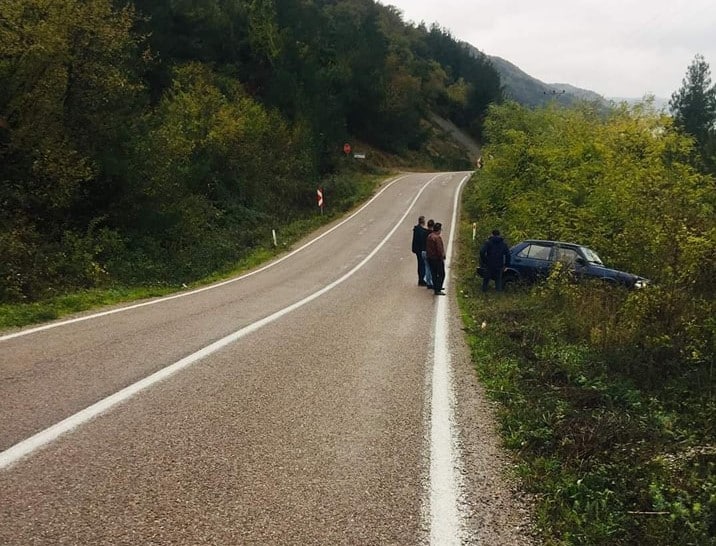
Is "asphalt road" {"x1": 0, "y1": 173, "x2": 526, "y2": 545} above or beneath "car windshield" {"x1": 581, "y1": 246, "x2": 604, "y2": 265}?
beneath

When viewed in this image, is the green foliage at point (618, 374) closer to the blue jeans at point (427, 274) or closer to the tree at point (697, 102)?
the blue jeans at point (427, 274)

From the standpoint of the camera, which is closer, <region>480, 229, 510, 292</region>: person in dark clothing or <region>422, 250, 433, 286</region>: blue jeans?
<region>480, 229, 510, 292</region>: person in dark clothing

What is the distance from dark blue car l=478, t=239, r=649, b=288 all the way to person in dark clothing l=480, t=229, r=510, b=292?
1.40 ft

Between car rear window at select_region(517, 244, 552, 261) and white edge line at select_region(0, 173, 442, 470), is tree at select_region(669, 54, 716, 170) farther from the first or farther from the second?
white edge line at select_region(0, 173, 442, 470)

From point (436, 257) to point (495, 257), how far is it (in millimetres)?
1602

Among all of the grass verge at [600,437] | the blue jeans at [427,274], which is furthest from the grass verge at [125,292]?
the grass verge at [600,437]

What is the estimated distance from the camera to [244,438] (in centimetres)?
414

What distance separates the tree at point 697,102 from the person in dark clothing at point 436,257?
55.3 meters

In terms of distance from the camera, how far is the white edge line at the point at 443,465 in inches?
123

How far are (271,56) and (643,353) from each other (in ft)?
129

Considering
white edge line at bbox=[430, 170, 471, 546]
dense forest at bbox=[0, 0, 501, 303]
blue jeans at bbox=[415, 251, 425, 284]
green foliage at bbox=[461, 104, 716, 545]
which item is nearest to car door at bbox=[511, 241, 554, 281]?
green foliage at bbox=[461, 104, 716, 545]

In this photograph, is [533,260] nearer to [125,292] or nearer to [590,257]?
[590,257]

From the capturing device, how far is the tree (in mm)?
56688

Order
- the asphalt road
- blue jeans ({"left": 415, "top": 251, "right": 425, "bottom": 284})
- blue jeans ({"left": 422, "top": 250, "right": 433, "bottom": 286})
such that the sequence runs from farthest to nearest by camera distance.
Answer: blue jeans ({"left": 415, "top": 251, "right": 425, "bottom": 284}) → blue jeans ({"left": 422, "top": 250, "right": 433, "bottom": 286}) → the asphalt road
